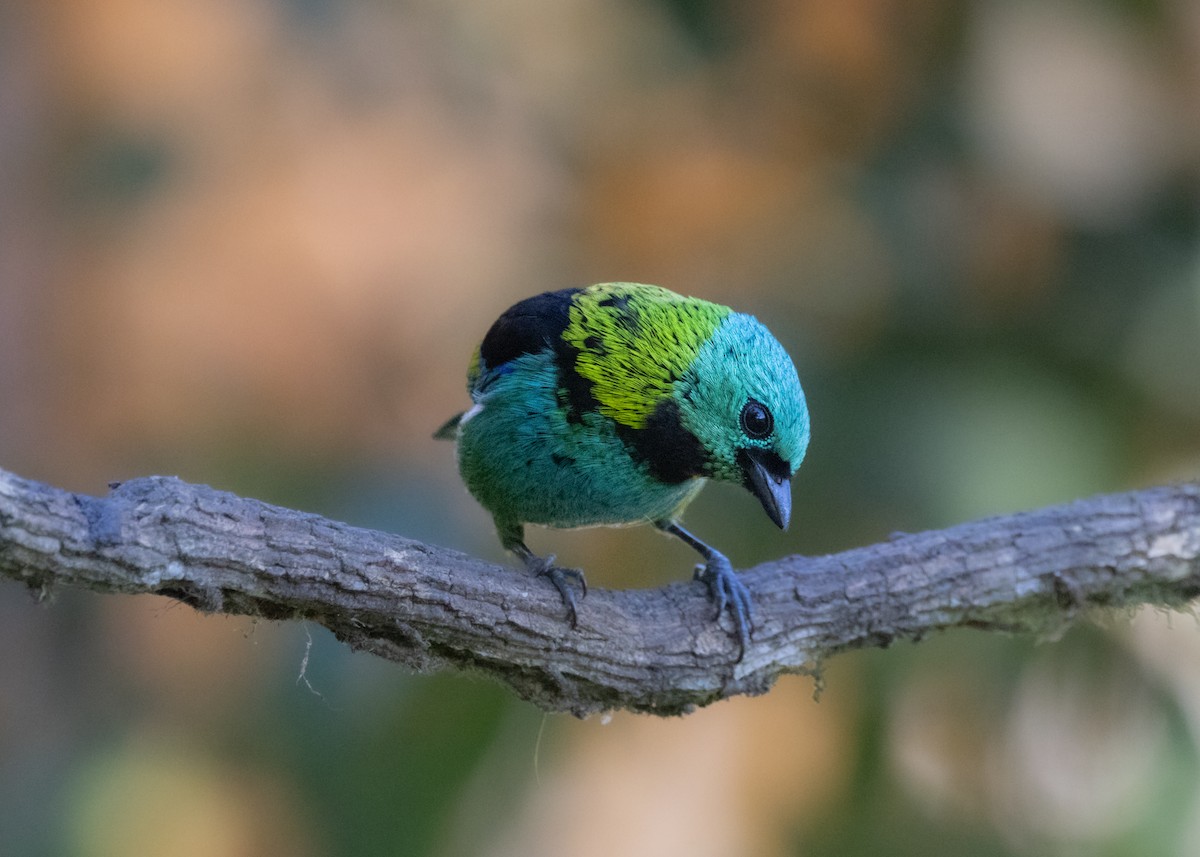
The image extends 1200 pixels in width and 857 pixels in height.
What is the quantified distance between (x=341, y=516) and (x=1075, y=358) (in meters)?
3.87

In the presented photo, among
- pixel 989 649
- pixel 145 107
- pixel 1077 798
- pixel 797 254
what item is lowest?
pixel 1077 798

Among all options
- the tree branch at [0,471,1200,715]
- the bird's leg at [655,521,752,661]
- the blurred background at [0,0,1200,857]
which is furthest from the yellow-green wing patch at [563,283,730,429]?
the blurred background at [0,0,1200,857]

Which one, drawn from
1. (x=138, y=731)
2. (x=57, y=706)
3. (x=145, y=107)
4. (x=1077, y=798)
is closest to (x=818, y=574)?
(x=1077, y=798)

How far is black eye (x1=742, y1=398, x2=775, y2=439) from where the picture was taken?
3357mm

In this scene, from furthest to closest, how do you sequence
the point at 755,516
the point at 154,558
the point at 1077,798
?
the point at 755,516 < the point at 1077,798 < the point at 154,558

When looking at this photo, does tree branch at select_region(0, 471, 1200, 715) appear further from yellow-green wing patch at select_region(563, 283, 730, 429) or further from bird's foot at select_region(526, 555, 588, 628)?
yellow-green wing patch at select_region(563, 283, 730, 429)

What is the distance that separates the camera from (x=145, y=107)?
264 inches

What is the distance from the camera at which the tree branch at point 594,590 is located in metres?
2.38

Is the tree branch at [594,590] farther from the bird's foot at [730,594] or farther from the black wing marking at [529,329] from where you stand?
the black wing marking at [529,329]

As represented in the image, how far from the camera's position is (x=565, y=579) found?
3.27 metres

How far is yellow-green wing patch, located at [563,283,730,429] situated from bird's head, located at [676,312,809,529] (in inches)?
2.5

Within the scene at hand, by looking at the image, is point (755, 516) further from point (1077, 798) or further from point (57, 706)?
point (57, 706)

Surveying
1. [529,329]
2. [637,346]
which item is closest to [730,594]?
[637,346]

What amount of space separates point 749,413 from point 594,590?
0.68 meters
